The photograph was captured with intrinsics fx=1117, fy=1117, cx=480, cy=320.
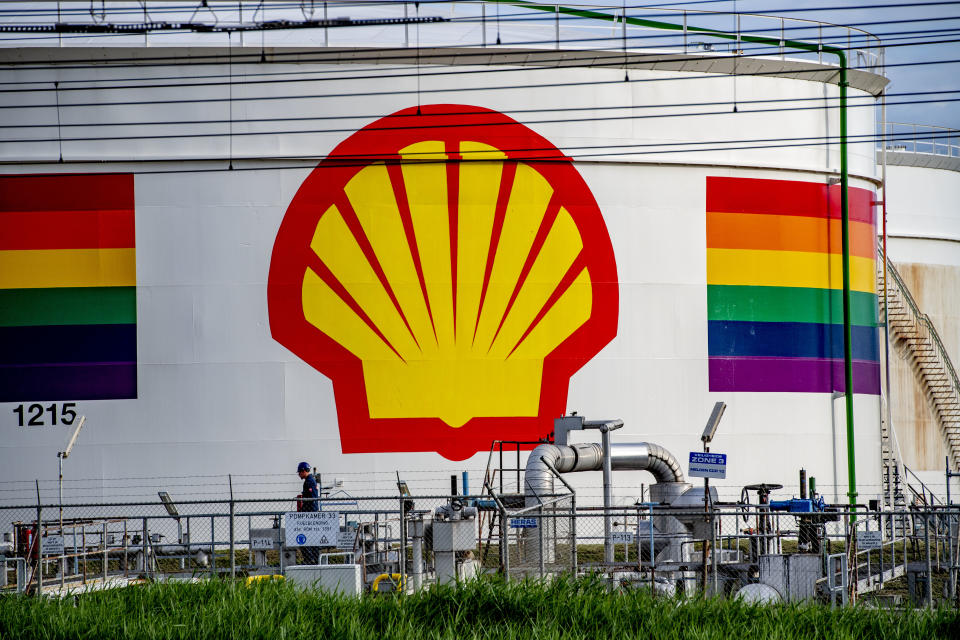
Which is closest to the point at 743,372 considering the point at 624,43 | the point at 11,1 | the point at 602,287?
the point at 602,287

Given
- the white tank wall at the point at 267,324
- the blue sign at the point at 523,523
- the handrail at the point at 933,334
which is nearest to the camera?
the blue sign at the point at 523,523

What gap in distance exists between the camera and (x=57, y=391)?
23.5 metres

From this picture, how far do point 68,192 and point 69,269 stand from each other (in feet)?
5.38

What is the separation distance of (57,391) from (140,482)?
260cm

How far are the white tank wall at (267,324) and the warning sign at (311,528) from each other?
20.7ft

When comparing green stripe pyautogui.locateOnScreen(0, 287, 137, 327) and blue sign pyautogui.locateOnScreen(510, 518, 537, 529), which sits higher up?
green stripe pyautogui.locateOnScreen(0, 287, 137, 327)

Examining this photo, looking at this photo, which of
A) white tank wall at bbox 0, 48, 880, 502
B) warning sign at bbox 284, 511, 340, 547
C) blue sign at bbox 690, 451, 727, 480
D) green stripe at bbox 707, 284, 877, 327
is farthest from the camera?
green stripe at bbox 707, 284, 877, 327

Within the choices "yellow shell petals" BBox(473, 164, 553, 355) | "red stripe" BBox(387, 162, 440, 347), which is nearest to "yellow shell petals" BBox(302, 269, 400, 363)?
"red stripe" BBox(387, 162, 440, 347)

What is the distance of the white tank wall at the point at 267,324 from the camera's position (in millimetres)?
23484

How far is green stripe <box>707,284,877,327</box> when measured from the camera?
2484cm

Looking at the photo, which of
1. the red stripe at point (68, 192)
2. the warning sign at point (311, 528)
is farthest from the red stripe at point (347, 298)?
the warning sign at point (311, 528)

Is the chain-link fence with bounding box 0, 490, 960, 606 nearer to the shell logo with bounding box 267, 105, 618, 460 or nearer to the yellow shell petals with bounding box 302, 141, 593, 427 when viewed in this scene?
the shell logo with bounding box 267, 105, 618, 460

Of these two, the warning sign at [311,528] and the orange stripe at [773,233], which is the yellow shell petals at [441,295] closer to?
the orange stripe at [773,233]

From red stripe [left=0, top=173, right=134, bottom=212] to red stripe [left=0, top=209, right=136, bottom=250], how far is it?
0.44 ft
